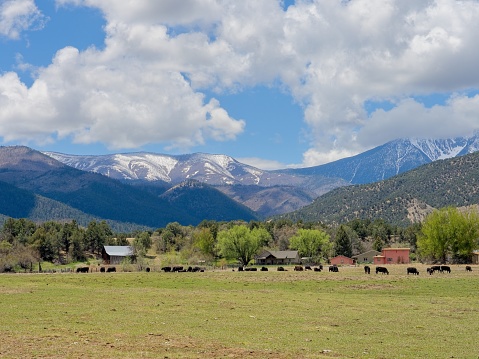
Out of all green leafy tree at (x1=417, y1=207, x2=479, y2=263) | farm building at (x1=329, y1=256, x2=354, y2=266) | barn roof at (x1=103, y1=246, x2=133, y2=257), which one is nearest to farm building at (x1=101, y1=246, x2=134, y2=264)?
barn roof at (x1=103, y1=246, x2=133, y2=257)

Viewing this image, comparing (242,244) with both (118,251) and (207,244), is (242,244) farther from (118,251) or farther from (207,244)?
(118,251)

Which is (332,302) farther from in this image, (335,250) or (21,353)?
(335,250)

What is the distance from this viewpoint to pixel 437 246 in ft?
420

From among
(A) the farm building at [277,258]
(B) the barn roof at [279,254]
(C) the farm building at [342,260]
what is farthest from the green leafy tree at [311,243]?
(B) the barn roof at [279,254]

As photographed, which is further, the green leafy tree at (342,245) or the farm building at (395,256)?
the green leafy tree at (342,245)

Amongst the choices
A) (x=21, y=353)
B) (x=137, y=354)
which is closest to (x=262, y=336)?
(x=137, y=354)

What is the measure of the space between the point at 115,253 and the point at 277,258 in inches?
2302

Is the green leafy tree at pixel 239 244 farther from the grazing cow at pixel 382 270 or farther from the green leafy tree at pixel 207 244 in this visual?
the grazing cow at pixel 382 270

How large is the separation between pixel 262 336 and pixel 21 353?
479 inches

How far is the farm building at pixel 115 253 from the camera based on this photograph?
187350mm

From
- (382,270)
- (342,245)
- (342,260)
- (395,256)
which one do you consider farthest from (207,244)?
(382,270)

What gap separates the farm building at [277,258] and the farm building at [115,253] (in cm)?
4613

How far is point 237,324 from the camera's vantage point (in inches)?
1294

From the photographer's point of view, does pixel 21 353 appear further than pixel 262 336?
No
